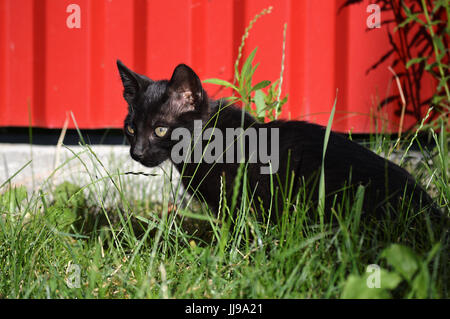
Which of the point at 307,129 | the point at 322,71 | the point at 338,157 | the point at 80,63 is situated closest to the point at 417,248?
the point at 338,157

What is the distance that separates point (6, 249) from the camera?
139cm

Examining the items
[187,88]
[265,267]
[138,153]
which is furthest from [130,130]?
[265,267]

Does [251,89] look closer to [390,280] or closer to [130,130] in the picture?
[130,130]

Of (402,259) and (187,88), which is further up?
(187,88)

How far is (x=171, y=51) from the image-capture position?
2.78 meters

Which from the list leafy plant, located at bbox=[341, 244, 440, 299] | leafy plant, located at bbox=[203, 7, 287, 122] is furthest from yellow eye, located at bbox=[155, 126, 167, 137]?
leafy plant, located at bbox=[341, 244, 440, 299]

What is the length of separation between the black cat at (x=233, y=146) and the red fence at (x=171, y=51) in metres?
1.01

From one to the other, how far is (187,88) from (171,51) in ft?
3.82

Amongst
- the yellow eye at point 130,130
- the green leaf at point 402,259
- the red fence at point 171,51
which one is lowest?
the green leaf at point 402,259

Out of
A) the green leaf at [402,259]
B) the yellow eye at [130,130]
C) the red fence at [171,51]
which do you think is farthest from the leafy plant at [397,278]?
the red fence at [171,51]

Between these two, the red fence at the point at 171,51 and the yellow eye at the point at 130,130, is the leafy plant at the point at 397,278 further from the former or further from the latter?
the red fence at the point at 171,51

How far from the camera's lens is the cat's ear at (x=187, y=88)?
1.65m

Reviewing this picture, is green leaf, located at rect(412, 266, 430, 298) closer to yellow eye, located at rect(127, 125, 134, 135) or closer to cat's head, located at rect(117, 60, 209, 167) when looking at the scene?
cat's head, located at rect(117, 60, 209, 167)
